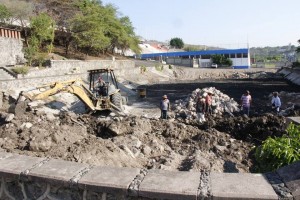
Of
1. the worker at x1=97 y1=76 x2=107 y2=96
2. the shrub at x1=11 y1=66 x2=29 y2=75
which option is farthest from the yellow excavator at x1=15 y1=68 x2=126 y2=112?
the shrub at x1=11 y1=66 x2=29 y2=75

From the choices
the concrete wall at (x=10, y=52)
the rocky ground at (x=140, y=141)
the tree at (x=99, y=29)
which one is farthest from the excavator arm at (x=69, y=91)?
the tree at (x=99, y=29)

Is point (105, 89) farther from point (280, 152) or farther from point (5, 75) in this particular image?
point (280, 152)

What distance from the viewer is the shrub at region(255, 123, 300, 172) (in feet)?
12.5

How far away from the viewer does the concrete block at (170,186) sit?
2.41 m

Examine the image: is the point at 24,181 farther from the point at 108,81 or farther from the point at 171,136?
the point at 108,81

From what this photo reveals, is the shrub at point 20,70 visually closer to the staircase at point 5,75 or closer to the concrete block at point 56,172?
the staircase at point 5,75

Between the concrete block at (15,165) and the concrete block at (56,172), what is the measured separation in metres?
0.12

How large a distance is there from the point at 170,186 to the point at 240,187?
471 mm

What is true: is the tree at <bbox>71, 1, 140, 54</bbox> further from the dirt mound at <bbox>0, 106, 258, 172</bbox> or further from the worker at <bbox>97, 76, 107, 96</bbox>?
the dirt mound at <bbox>0, 106, 258, 172</bbox>

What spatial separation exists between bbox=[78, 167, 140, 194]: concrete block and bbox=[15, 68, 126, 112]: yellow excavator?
12168mm

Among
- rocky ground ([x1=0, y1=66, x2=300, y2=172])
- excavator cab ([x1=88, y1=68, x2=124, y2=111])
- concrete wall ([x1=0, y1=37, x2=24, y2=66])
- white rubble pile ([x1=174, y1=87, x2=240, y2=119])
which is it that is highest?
concrete wall ([x1=0, y1=37, x2=24, y2=66])

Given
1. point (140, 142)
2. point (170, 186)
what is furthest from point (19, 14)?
point (170, 186)

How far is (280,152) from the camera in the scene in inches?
155

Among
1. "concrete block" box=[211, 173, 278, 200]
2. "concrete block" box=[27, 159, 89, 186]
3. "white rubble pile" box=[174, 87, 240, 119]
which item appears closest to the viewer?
"concrete block" box=[211, 173, 278, 200]
